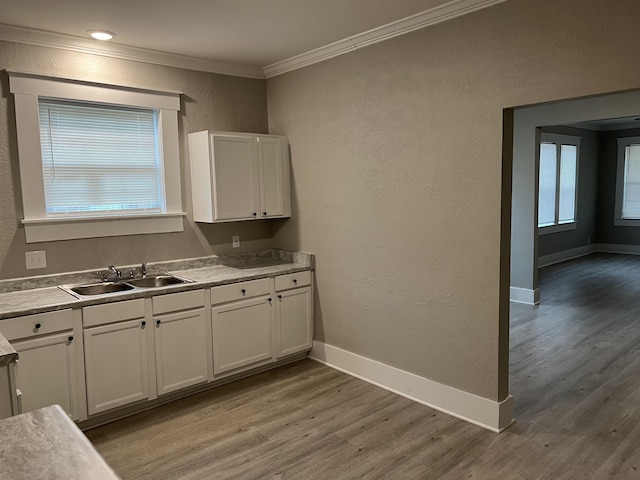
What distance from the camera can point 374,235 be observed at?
12.0 feet

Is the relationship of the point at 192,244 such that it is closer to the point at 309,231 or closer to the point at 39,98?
the point at 309,231

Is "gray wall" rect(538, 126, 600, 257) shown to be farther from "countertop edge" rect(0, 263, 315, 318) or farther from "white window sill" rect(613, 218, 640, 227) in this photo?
"countertop edge" rect(0, 263, 315, 318)

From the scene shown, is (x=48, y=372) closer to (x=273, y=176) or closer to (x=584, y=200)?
(x=273, y=176)

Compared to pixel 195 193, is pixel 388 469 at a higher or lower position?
lower

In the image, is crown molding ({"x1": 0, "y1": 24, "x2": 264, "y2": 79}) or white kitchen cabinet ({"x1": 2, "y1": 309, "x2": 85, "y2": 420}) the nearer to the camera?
white kitchen cabinet ({"x1": 2, "y1": 309, "x2": 85, "y2": 420})

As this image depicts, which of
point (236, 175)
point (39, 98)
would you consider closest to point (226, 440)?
point (236, 175)

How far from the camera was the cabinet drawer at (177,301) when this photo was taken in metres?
3.30

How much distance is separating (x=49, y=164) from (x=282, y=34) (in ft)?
6.12

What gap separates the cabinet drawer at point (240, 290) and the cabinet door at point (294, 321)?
18 cm

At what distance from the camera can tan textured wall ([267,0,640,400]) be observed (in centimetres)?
258

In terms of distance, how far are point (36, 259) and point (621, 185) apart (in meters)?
10.4

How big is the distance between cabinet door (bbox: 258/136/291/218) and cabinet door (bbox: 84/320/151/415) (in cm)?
147

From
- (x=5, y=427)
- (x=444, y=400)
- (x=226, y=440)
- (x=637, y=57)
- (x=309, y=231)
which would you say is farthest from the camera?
(x=309, y=231)

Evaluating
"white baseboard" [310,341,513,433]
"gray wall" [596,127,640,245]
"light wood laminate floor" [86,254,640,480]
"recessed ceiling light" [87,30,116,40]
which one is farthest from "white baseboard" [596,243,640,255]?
"recessed ceiling light" [87,30,116,40]
